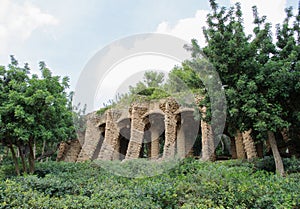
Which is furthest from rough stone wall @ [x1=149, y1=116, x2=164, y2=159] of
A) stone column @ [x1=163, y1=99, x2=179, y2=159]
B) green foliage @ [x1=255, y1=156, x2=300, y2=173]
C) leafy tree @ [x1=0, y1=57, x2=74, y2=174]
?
green foliage @ [x1=255, y1=156, x2=300, y2=173]

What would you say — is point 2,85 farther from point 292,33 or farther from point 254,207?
point 292,33

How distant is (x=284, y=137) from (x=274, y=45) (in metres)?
3.77

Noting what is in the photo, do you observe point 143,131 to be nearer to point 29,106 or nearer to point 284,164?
point 29,106

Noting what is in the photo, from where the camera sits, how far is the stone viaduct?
1277 cm

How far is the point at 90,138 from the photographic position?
16969 mm

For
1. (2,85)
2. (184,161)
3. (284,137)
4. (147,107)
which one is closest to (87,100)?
(2,85)

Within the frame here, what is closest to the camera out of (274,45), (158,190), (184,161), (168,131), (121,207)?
(121,207)

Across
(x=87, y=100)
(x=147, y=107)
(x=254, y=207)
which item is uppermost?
(x=147, y=107)


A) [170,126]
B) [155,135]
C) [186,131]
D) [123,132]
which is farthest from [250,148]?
[123,132]

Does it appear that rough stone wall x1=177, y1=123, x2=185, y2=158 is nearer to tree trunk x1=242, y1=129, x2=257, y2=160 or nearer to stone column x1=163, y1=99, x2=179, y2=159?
stone column x1=163, y1=99, x2=179, y2=159

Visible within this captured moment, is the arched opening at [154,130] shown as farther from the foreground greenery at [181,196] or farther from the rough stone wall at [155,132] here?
the foreground greenery at [181,196]

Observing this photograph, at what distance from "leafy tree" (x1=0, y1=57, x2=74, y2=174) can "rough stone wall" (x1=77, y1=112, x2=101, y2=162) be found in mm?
7077

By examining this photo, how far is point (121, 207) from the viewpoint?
12.8 ft

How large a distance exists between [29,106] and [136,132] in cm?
676
